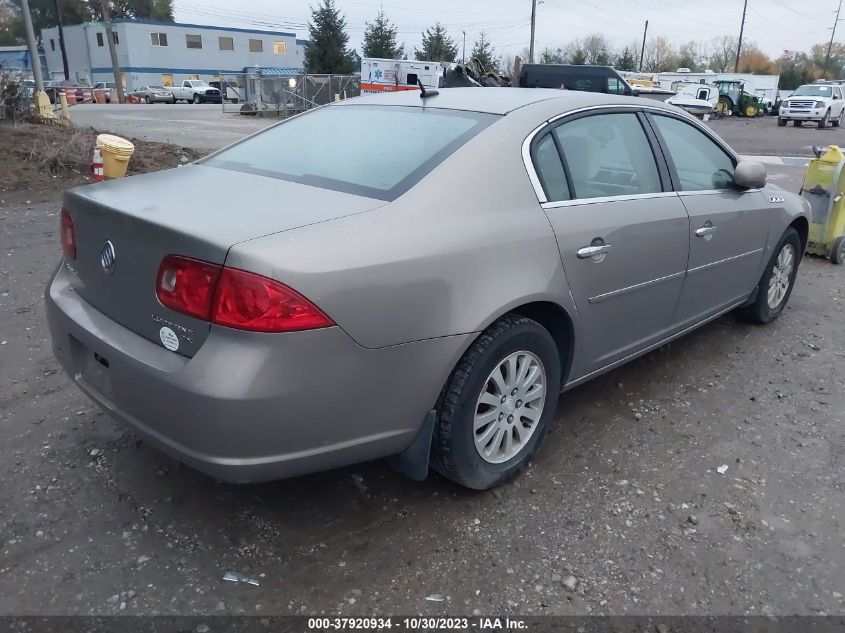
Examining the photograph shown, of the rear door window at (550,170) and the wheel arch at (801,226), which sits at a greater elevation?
the rear door window at (550,170)

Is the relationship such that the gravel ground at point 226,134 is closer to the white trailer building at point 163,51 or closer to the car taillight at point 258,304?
the car taillight at point 258,304

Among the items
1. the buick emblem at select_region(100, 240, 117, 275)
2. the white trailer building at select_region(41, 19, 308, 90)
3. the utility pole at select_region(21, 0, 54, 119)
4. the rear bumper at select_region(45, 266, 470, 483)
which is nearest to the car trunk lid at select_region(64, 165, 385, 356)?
the buick emblem at select_region(100, 240, 117, 275)

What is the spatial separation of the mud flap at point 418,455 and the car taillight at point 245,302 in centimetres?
62

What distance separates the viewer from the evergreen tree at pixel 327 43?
4544 cm

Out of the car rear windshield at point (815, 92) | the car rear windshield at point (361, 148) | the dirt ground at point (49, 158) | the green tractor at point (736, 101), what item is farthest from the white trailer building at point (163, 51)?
the car rear windshield at point (361, 148)

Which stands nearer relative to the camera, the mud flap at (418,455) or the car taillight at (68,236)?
the mud flap at (418,455)

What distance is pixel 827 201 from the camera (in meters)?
6.73

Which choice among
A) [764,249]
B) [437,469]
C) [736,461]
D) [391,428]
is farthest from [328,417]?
[764,249]

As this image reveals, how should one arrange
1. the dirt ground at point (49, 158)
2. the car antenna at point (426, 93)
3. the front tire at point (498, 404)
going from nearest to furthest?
the front tire at point (498, 404) < the car antenna at point (426, 93) < the dirt ground at point (49, 158)

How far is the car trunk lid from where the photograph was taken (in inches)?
86.7

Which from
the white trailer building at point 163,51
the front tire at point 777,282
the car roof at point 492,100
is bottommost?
the front tire at point 777,282

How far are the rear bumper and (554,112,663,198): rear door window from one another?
1181 millimetres

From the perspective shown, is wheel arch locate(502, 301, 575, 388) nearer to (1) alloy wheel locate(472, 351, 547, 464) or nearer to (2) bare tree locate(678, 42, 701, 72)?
(1) alloy wheel locate(472, 351, 547, 464)

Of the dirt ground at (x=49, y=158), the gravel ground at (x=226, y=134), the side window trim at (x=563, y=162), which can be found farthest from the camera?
the gravel ground at (x=226, y=134)
